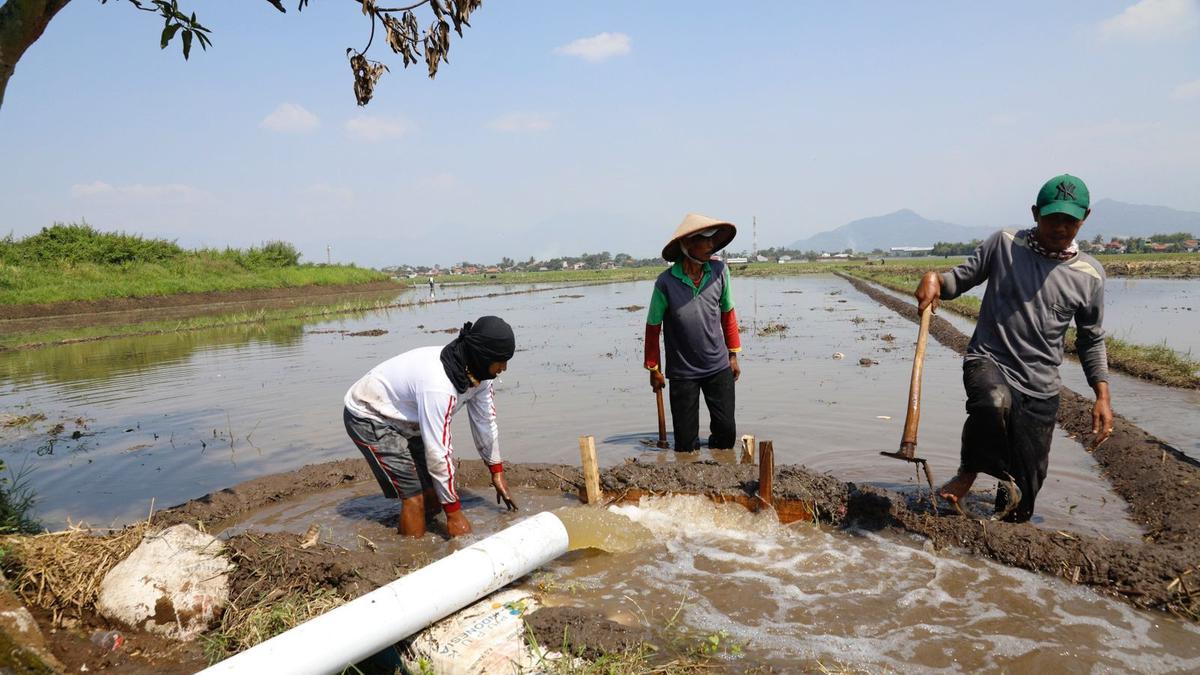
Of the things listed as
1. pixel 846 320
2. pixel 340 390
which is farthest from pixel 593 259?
pixel 340 390

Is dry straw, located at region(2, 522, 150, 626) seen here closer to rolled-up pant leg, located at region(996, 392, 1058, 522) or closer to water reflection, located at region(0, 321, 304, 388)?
rolled-up pant leg, located at region(996, 392, 1058, 522)

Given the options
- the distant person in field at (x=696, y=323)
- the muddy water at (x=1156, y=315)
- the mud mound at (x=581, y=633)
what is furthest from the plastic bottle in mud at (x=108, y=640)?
the muddy water at (x=1156, y=315)

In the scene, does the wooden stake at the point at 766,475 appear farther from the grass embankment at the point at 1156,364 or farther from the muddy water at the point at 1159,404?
the grass embankment at the point at 1156,364

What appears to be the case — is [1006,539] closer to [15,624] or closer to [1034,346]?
[1034,346]

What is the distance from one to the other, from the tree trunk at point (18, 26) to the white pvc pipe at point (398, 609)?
9.55ft

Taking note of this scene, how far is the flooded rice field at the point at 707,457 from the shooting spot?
2775 millimetres

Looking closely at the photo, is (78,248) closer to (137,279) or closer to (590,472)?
(137,279)

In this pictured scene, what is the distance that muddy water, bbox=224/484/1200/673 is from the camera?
260 centimetres

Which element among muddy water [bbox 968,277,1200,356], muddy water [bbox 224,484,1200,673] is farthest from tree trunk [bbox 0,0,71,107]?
muddy water [bbox 968,277,1200,356]

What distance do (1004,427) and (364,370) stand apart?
9.40 meters

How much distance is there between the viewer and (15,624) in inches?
99.0

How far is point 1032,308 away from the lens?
3.18 metres

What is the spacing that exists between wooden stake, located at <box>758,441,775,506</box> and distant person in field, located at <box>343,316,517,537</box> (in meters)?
1.41

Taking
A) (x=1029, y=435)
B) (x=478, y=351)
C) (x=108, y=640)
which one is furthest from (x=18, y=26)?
(x=1029, y=435)
